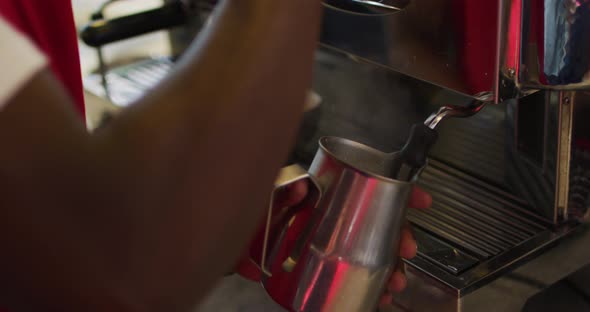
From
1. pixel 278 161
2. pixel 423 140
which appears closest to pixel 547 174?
pixel 423 140

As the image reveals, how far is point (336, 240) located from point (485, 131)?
0.34m

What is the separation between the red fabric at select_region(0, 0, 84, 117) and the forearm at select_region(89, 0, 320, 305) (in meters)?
0.29

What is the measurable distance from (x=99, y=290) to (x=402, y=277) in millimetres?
323

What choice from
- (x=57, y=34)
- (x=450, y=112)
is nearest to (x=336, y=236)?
(x=450, y=112)

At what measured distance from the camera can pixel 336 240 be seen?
0.47m

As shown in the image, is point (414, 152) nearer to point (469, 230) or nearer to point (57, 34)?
point (469, 230)

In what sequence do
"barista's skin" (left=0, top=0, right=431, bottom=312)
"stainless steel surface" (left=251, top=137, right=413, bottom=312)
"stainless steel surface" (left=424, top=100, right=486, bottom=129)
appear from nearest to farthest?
"barista's skin" (left=0, top=0, right=431, bottom=312)
"stainless steel surface" (left=251, top=137, right=413, bottom=312)
"stainless steel surface" (left=424, top=100, right=486, bottom=129)

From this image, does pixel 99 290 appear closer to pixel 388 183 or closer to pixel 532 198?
pixel 388 183

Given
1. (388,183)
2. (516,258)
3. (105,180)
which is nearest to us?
(105,180)

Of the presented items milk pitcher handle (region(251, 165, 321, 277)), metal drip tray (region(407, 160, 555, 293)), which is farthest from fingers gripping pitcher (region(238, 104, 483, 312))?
metal drip tray (region(407, 160, 555, 293))

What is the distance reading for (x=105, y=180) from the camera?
26 centimetres

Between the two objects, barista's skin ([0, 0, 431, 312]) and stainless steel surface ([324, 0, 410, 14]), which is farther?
stainless steel surface ([324, 0, 410, 14])

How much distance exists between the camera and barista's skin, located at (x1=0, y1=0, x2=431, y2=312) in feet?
0.81

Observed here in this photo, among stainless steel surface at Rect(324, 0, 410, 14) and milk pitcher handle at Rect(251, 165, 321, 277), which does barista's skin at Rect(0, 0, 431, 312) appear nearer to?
milk pitcher handle at Rect(251, 165, 321, 277)
